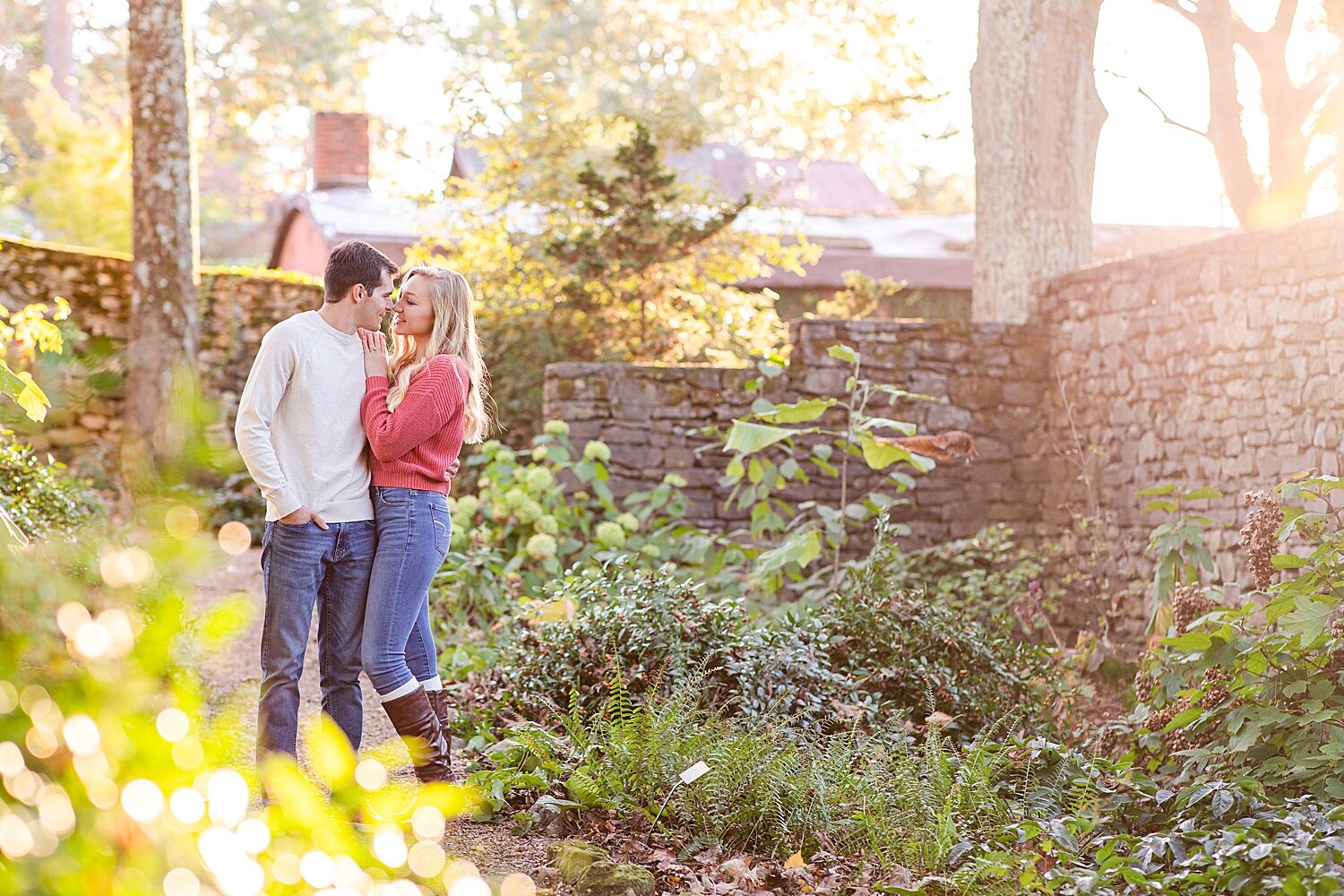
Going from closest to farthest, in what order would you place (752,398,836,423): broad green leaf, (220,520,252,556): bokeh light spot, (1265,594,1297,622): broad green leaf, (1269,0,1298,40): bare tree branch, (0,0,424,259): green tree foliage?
(220,520,252,556): bokeh light spot
(1265,594,1297,622): broad green leaf
(752,398,836,423): broad green leaf
(1269,0,1298,40): bare tree branch
(0,0,424,259): green tree foliage

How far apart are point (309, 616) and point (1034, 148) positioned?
23.3ft

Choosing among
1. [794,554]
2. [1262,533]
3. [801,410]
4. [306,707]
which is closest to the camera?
[1262,533]

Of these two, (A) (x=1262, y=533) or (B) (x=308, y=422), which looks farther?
(A) (x=1262, y=533)

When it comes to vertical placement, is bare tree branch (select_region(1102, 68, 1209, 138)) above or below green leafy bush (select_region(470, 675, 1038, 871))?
above

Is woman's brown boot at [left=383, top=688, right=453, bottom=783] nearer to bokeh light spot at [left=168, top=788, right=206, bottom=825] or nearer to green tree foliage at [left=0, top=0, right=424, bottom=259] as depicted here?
bokeh light spot at [left=168, top=788, right=206, bottom=825]

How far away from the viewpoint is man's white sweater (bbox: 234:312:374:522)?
360 cm

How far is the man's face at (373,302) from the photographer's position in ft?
12.5

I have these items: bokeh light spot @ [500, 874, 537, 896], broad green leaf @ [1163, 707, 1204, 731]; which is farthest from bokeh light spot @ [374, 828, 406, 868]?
broad green leaf @ [1163, 707, 1204, 731]

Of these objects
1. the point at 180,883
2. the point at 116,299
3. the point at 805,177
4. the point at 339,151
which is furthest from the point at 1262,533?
the point at 339,151

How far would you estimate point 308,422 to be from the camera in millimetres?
3725

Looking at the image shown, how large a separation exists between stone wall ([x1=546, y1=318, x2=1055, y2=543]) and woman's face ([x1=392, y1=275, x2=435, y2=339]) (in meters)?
4.49

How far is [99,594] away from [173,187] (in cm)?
989

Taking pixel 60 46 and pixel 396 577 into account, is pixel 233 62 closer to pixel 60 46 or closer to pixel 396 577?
pixel 60 46

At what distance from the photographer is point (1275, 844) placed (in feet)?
9.57
